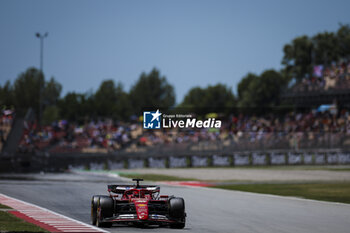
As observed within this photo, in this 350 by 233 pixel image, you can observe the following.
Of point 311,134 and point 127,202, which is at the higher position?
point 311,134

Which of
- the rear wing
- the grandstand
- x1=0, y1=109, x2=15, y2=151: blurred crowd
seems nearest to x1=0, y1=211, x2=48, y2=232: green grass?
the rear wing

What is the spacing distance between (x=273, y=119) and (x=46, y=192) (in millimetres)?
36989

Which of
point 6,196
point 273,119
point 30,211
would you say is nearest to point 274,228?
point 30,211

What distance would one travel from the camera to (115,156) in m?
52.9

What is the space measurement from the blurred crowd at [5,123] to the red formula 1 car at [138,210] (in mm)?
33563

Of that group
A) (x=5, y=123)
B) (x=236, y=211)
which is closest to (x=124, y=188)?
(x=236, y=211)

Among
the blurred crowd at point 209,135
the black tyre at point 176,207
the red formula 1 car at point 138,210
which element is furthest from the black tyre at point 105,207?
the blurred crowd at point 209,135

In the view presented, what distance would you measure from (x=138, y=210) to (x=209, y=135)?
40749mm

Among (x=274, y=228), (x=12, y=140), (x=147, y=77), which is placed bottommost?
(x=274, y=228)

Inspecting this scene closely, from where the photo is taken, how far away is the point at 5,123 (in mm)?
46719

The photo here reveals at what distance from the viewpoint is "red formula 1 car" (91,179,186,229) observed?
12.5m

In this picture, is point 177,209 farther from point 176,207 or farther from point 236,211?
point 236,211

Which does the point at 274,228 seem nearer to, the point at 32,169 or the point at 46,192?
the point at 46,192

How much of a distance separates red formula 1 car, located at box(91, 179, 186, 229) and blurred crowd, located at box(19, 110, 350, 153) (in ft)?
114
